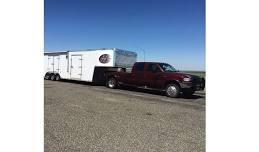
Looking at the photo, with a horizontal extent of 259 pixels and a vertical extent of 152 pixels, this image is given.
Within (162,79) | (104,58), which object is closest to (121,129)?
(162,79)

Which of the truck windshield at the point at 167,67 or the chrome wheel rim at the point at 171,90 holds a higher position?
the truck windshield at the point at 167,67

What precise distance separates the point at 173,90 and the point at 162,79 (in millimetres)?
898

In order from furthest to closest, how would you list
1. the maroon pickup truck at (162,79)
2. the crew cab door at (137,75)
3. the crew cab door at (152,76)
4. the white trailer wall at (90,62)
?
1. the white trailer wall at (90,62)
2. the crew cab door at (137,75)
3. the crew cab door at (152,76)
4. the maroon pickup truck at (162,79)

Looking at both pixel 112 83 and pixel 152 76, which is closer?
pixel 152 76

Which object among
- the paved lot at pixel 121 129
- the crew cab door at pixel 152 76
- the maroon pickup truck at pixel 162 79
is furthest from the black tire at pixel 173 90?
the paved lot at pixel 121 129

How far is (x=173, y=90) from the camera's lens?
11984 millimetres

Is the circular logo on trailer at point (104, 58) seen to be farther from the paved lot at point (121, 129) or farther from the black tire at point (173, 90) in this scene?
the paved lot at point (121, 129)

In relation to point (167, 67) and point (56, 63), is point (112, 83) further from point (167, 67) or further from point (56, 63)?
point (56, 63)

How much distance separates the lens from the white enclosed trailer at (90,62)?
1591 centimetres

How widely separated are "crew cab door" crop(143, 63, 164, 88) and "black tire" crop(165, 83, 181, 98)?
2.18ft

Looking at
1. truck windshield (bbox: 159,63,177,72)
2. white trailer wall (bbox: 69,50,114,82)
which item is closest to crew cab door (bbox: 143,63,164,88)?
truck windshield (bbox: 159,63,177,72)

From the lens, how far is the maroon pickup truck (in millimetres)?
11750
